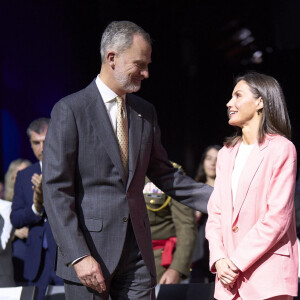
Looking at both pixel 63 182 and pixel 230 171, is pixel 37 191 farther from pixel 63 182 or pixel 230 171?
pixel 230 171

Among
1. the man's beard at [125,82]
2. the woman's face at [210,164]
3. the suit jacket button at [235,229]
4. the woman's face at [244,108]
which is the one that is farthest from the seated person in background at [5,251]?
the woman's face at [210,164]

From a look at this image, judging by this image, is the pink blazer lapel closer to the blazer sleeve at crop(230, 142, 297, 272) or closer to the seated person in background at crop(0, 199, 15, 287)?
the blazer sleeve at crop(230, 142, 297, 272)

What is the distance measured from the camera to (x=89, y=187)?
7.74 ft

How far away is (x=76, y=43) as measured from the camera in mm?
7031

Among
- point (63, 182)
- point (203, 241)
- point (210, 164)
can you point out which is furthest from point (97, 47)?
point (63, 182)

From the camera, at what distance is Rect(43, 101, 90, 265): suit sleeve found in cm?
226

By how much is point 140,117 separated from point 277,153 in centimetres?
64

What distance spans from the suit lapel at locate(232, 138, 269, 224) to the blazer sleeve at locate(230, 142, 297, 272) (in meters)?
0.06

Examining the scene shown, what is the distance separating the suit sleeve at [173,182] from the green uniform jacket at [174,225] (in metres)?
0.73

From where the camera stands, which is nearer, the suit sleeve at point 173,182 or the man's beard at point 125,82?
the man's beard at point 125,82

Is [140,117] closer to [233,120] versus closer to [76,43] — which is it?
[233,120]

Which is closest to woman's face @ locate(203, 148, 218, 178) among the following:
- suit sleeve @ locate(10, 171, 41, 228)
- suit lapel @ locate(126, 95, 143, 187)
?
suit sleeve @ locate(10, 171, 41, 228)

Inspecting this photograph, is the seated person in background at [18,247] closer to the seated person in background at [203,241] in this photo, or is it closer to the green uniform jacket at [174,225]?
the green uniform jacket at [174,225]

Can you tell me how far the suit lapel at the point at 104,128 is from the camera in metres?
2.37
